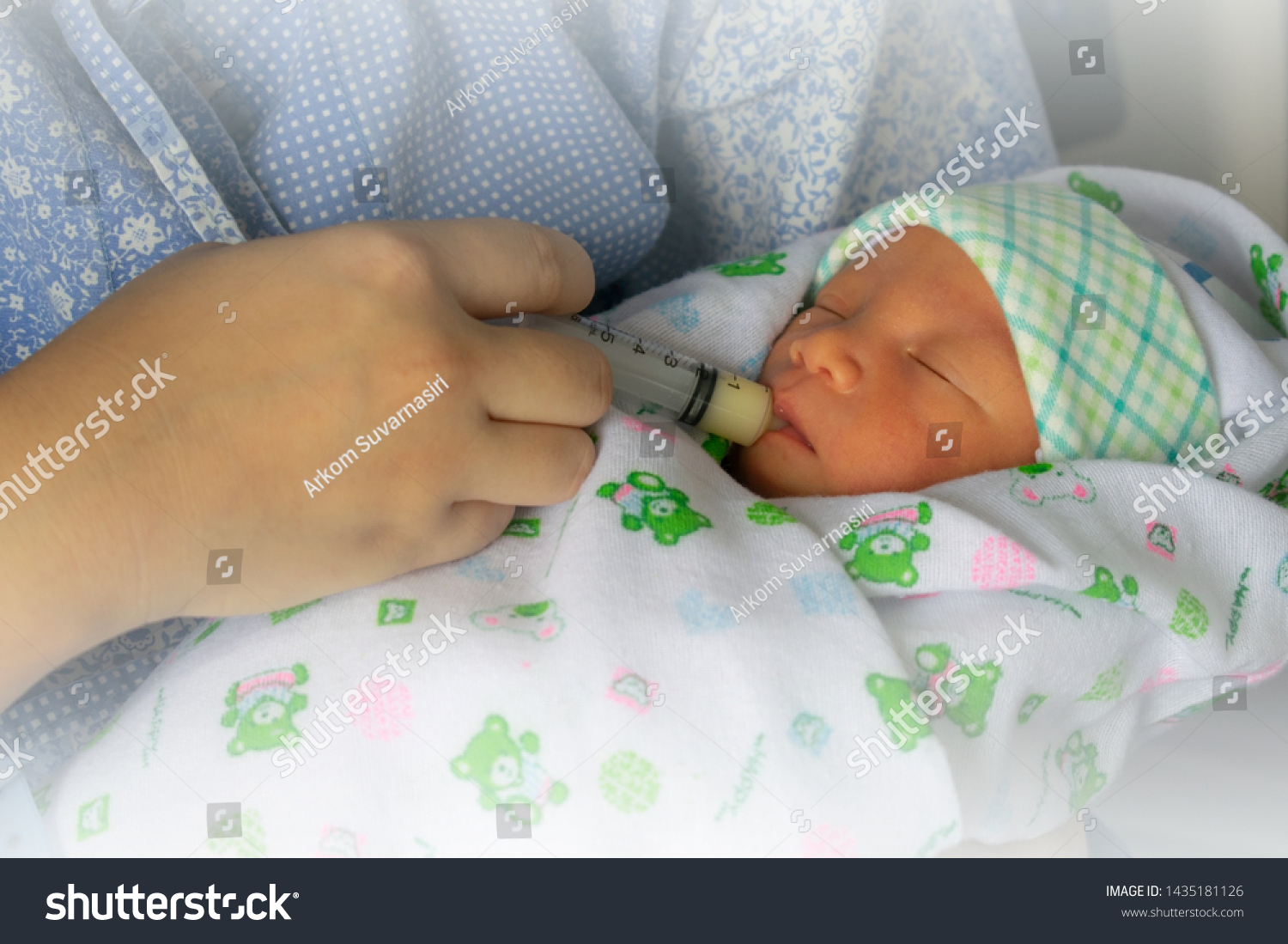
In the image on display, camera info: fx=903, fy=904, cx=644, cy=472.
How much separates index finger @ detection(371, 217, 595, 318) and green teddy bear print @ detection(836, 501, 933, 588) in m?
0.36

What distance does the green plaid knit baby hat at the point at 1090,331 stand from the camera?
0.94 m

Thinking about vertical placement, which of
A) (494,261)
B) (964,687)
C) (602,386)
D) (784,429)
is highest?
(494,261)

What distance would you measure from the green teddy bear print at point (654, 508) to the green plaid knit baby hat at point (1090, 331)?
0.40 meters

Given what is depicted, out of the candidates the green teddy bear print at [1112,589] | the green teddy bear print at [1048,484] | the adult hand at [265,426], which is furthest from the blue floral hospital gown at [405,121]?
the green teddy bear print at [1112,589]

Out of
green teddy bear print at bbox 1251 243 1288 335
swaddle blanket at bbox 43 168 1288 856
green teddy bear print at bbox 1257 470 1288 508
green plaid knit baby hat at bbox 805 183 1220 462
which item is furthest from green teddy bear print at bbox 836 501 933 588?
green teddy bear print at bbox 1251 243 1288 335

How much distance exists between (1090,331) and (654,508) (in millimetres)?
518

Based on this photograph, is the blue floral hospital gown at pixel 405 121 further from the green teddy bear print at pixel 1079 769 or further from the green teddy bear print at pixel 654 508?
the green teddy bear print at pixel 1079 769

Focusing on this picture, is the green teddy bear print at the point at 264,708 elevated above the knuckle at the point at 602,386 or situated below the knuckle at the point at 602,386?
below

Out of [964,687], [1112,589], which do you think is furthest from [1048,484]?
[964,687]

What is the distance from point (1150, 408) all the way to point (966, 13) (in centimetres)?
62

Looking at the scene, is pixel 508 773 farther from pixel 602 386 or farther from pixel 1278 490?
pixel 1278 490

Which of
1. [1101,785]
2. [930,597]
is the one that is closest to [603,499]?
[930,597]

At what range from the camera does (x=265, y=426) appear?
67cm

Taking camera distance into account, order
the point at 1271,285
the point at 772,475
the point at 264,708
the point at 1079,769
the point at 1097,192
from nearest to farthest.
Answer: the point at 264,708
the point at 1079,769
the point at 772,475
the point at 1271,285
the point at 1097,192
